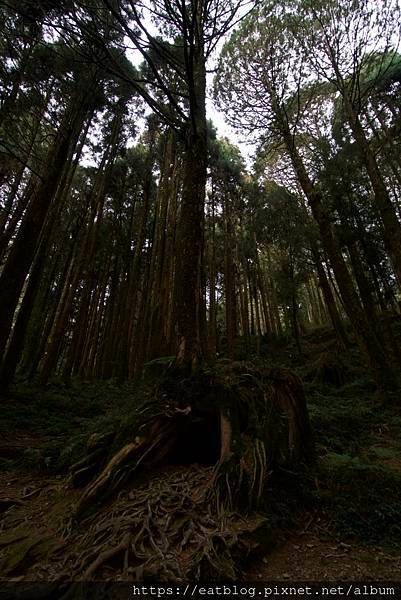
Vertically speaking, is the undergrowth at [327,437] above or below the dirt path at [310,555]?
above

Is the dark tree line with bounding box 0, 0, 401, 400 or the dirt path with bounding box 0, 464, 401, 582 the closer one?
the dirt path with bounding box 0, 464, 401, 582

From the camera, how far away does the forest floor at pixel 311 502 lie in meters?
2.16

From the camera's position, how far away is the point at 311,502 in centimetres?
294

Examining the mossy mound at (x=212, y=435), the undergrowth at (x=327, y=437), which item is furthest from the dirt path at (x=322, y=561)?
the mossy mound at (x=212, y=435)

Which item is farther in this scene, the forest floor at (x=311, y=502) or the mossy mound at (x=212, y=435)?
the mossy mound at (x=212, y=435)

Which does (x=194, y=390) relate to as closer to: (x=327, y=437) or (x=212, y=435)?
(x=212, y=435)

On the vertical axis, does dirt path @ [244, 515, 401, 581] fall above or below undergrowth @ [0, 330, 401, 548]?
Result: below

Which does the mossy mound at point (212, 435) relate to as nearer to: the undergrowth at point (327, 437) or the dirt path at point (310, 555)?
the undergrowth at point (327, 437)

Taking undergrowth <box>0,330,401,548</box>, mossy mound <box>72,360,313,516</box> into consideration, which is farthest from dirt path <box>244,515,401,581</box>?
mossy mound <box>72,360,313,516</box>

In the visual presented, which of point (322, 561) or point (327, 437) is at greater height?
point (327, 437)

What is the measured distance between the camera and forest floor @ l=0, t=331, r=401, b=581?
84.9 inches

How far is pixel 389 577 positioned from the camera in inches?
79.9

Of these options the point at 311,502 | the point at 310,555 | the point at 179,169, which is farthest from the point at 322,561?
the point at 179,169

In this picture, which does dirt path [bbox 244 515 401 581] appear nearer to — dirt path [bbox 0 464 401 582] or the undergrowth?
dirt path [bbox 0 464 401 582]
